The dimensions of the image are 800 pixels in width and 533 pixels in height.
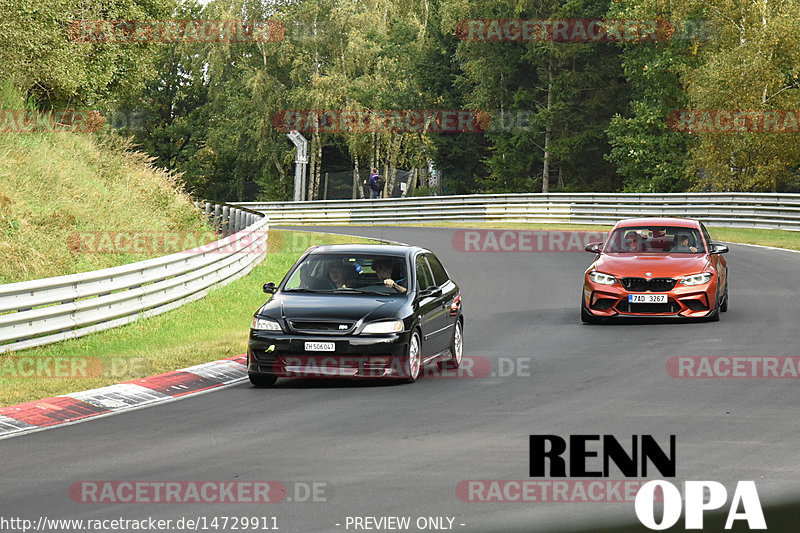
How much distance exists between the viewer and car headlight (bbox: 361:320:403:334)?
12328 millimetres

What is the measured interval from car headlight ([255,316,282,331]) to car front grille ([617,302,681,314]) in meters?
6.69

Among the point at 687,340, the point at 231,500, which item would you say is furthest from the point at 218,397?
the point at 687,340

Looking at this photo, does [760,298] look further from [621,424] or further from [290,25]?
[290,25]

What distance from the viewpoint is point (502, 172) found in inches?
2408

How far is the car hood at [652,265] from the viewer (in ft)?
57.2

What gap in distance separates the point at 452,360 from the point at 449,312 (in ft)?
1.89

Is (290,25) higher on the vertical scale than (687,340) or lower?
higher

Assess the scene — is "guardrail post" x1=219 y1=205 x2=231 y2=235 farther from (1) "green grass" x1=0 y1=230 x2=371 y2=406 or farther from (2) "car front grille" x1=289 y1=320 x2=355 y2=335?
(2) "car front grille" x1=289 y1=320 x2=355 y2=335

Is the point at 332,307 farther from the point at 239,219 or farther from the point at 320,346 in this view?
the point at 239,219

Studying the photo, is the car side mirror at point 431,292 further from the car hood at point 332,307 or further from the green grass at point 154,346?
the green grass at point 154,346

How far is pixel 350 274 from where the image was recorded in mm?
13547

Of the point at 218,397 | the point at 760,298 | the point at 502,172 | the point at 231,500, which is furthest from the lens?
the point at 502,172

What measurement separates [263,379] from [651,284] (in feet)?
23.1

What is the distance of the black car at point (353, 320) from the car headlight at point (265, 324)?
0.03 ft
